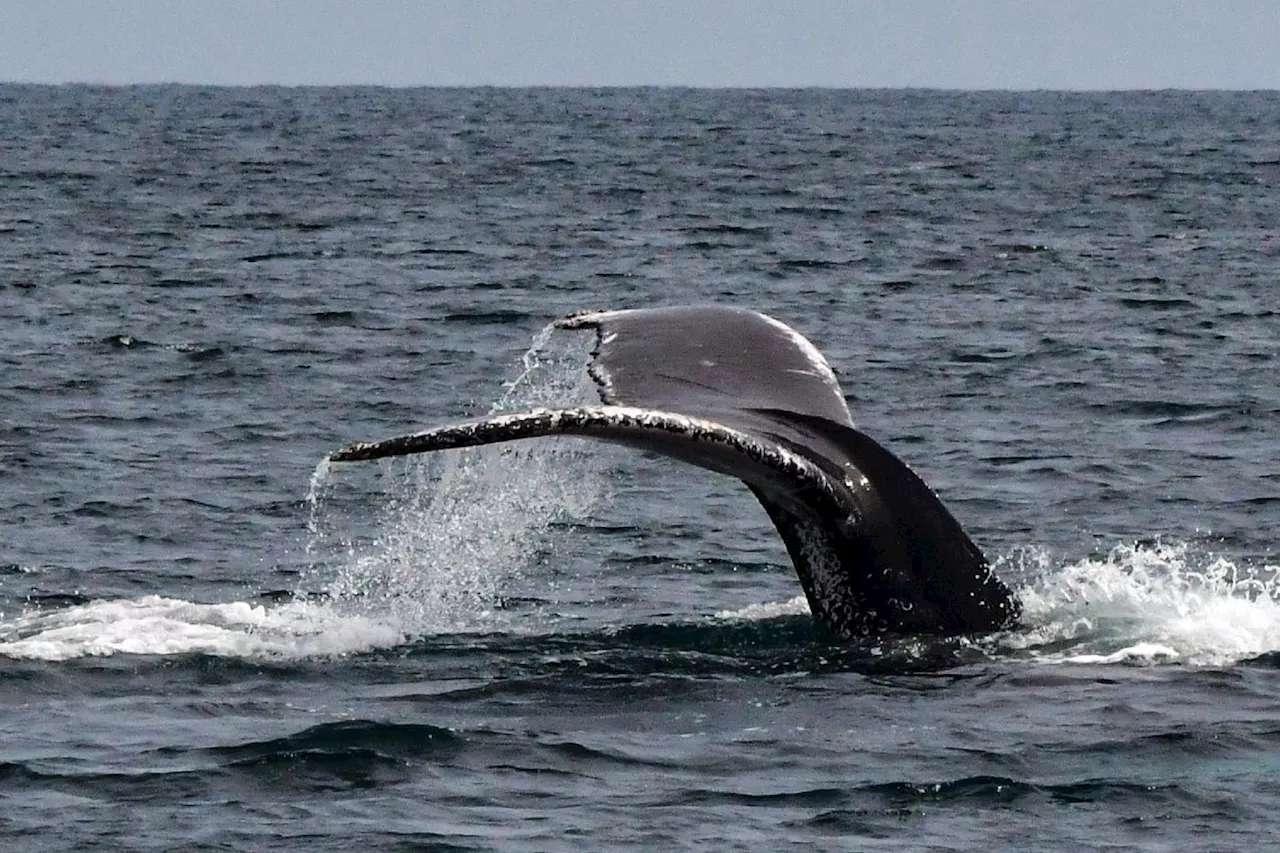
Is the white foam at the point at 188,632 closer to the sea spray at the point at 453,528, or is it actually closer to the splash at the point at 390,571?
the splash at the point at 390,571

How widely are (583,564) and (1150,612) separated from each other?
10.6 ft

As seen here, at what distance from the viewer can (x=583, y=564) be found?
511 inches

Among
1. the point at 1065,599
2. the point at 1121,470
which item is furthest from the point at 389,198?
the point at 1065,599

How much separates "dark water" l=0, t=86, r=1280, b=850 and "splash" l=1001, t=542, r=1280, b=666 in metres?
0.03

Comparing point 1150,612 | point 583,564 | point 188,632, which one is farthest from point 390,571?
point 1150,612

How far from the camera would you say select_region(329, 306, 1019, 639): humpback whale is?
8086 mm

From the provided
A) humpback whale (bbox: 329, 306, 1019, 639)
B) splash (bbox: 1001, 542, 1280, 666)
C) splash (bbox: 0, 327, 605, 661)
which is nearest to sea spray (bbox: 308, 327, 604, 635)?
splash (bbox: 0, 327, 605, 661)

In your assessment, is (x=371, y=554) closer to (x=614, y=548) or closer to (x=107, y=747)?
(x=614, y=548)

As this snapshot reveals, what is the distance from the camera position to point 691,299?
2536cm

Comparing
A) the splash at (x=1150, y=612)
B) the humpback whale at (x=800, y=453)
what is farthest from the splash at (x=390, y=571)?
the splash at (x=1150, y=612)

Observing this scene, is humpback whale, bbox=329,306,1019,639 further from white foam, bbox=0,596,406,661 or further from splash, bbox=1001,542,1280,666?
white foam, bbox=0,596,406,661

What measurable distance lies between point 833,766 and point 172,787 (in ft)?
7.00

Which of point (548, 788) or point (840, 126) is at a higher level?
point (840, 126)

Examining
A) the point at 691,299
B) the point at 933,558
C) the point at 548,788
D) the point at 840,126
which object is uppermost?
the point at 840,126
